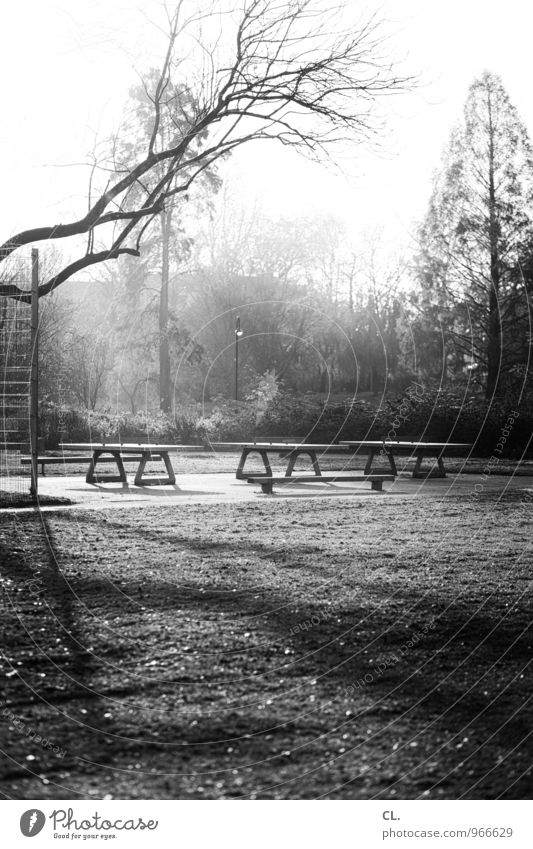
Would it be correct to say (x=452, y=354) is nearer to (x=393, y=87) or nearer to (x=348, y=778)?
(x=393, y=87)

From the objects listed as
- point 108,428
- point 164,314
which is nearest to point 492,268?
point 108,428

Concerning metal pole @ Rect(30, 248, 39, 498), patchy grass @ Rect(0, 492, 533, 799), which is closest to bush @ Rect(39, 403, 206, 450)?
metal pole @ Rect(30, 248, 39, 498)

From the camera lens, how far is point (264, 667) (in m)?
3.85

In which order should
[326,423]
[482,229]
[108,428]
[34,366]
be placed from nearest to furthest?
[34,366] < [482,229] < [108,428] < [326,423]

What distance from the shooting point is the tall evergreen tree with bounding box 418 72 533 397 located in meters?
21.2

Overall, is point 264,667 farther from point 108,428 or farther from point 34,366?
point 108,428

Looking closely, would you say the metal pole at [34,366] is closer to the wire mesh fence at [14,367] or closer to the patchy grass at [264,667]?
the wire mesh fence at [14,367]

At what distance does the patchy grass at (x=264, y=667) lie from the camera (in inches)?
106

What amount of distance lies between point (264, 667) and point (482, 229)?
1858cm

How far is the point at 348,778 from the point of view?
2650 millimetres

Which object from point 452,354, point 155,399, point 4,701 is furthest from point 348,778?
point 155,399

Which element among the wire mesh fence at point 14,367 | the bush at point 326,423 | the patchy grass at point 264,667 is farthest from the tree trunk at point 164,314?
the patchy grass at point 264,667

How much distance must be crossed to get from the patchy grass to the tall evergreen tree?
14625 mm
